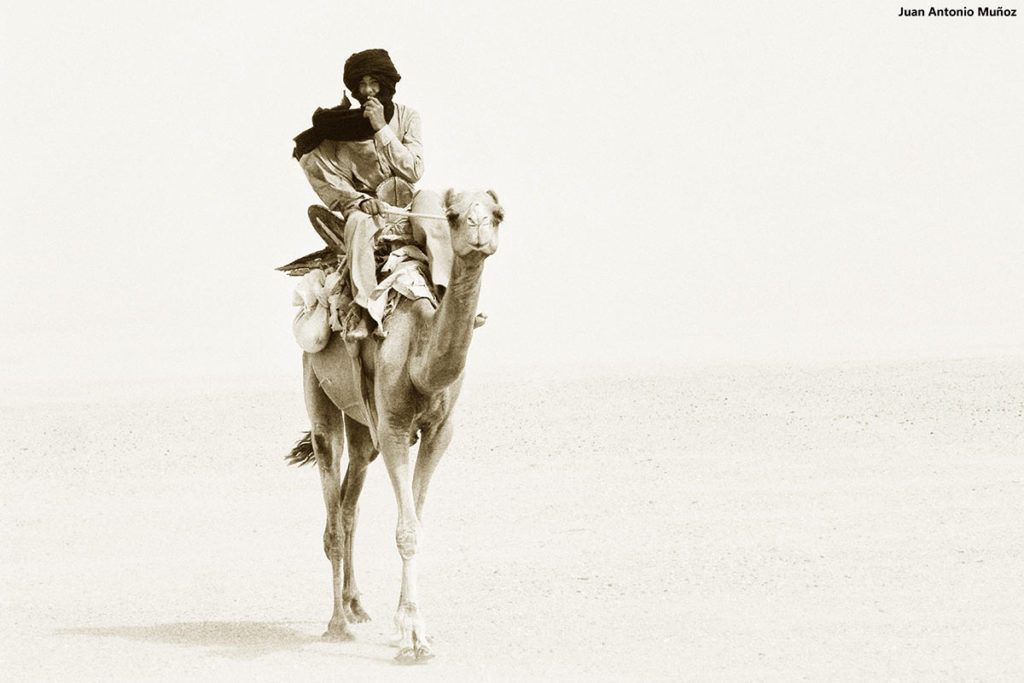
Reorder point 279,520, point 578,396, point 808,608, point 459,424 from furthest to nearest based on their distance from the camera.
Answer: point 578,396 < point 459,424 < point 279,520 < point 808,608

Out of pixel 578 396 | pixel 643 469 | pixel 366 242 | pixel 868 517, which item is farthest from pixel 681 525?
pixel 578 396

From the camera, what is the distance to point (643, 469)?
22.2 meters

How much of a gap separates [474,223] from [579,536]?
677 cm

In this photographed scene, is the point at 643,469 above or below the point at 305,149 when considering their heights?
below

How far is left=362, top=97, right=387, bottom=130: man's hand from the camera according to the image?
13.9 metres

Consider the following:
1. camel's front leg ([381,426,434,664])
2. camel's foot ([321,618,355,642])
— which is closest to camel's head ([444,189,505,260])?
camel's front leg ([381,426,434,664])

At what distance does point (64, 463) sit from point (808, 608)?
39.8 feet

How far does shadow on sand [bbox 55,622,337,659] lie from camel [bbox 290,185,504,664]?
16.6 inches

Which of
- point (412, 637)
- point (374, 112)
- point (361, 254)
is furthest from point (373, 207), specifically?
point (412, 637)

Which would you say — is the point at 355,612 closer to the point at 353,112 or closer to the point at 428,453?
the point at 428,453

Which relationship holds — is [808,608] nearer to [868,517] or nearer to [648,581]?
[648,581]

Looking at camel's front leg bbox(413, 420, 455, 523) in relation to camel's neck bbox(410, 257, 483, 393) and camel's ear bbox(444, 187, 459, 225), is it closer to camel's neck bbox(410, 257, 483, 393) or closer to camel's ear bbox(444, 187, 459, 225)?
camel's neck bbox(410, 257, 483, 393)

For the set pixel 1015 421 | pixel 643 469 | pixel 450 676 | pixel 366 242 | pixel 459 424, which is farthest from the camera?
pixel 459 424

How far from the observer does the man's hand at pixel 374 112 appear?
13.9m
